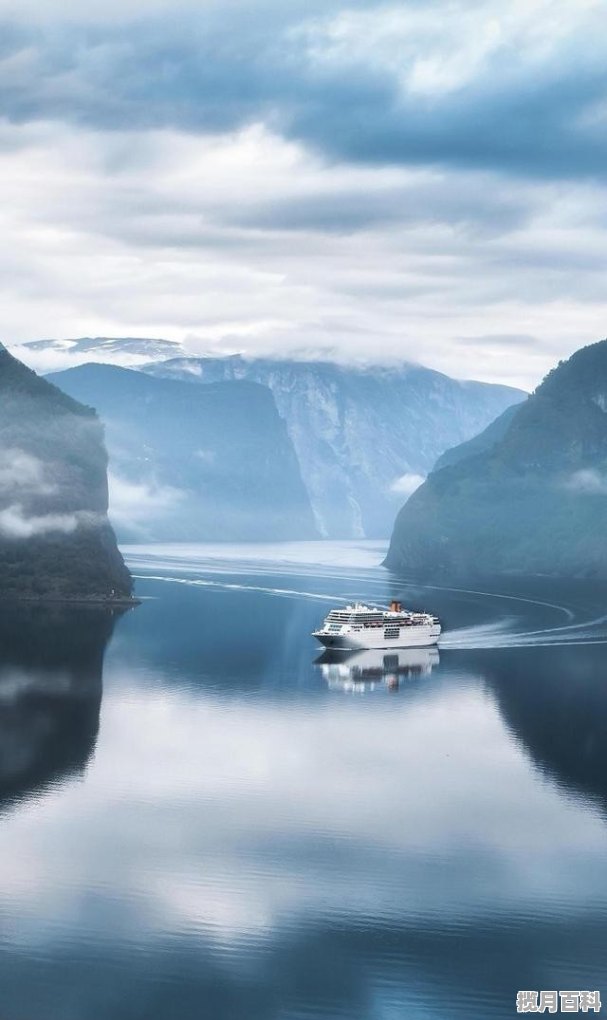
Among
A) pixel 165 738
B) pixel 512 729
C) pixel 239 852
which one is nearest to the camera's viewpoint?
pixel 239 852

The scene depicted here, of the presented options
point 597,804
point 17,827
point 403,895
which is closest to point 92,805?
point 17,827

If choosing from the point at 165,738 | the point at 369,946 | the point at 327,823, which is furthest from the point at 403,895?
the point at 165,738

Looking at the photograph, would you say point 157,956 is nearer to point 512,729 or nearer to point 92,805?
point 92,805

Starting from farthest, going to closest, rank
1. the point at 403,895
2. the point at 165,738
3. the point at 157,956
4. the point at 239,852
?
1. the point at 165,738
2. the point at 239,852
3. the point at 403,895
4. the point at 157,956

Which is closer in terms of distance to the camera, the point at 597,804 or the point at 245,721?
the point at 597,804

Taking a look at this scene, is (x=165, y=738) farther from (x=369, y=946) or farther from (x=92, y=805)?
(x=369, y=946)

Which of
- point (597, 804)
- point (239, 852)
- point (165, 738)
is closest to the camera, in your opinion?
point (239, 852)
